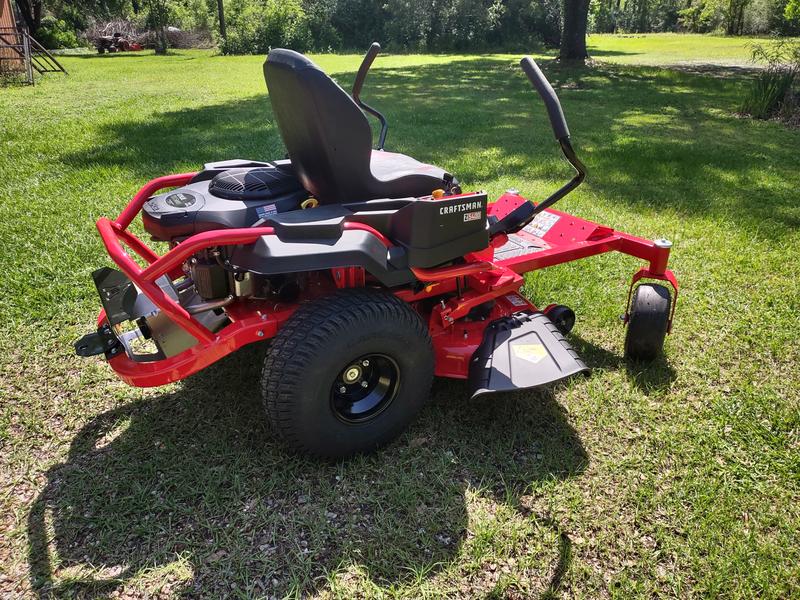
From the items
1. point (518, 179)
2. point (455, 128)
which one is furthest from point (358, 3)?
point (518, 179)

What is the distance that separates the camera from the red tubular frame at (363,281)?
2.06m

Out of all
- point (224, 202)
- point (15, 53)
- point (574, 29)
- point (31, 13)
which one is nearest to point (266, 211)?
point (224, 202)

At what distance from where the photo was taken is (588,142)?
24.5ft

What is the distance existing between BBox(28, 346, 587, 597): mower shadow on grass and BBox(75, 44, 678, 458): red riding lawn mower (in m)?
0.21

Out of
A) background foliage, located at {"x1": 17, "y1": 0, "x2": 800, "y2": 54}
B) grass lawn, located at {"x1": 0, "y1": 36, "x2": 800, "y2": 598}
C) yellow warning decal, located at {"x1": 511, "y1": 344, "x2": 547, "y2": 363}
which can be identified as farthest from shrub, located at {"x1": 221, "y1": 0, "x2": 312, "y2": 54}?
yellow warning decal, located at {"x1": 511, "y1": 344, "x2": 547, "y2": 363}

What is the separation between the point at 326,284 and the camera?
2537 millimetres

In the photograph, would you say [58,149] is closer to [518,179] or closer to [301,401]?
[518,179]

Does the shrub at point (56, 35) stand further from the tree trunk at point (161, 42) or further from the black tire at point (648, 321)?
the black tire at point (648, 321)

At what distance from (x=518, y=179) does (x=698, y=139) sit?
10.7 ft

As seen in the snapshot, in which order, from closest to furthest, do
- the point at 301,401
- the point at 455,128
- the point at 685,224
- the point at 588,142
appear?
the point at 301,401 < the point at 685,224 < the point at 588,142 < the point at 455,128

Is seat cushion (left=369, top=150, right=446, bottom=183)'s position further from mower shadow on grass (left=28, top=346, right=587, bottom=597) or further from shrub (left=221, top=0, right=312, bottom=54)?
shrub (left=221, top=0, right=312, bottom=54)

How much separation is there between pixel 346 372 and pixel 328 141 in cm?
90

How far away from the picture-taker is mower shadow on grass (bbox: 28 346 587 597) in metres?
1.95

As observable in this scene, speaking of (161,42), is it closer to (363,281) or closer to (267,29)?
(267,29)
